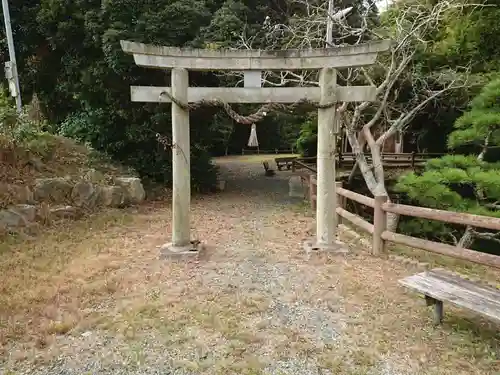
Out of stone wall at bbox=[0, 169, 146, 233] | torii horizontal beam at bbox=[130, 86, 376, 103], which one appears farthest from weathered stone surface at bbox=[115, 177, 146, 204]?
torii horizontal beam at bbox=[130, 86, 376, 103]

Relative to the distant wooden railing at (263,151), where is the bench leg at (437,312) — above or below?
below

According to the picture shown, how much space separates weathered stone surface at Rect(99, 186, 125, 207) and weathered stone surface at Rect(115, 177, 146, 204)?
16 centimetres

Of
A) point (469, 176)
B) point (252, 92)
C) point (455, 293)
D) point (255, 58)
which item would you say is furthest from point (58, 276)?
point (469, 176)

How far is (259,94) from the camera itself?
5.57 meters

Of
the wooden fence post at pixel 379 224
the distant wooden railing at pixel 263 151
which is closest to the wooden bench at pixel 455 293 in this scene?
the wooden fence post at pixel 379 224

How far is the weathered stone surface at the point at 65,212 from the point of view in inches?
286

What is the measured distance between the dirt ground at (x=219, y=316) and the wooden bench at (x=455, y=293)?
1.20 ft

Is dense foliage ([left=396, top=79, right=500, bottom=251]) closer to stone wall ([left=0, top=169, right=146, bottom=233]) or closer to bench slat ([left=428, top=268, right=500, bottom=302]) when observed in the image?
bench slat ([left=428, top=268, right=500, bottom=302])

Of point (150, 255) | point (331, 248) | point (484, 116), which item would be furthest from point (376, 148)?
point (150, 255)

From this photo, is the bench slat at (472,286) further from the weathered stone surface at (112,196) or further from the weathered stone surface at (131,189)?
the weathered stone surface at (131,189)

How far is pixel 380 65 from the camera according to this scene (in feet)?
32.7

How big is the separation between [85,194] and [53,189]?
672 millimetres

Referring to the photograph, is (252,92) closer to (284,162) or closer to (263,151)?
(284,162)

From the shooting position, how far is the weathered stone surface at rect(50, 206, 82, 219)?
725 centimetres
